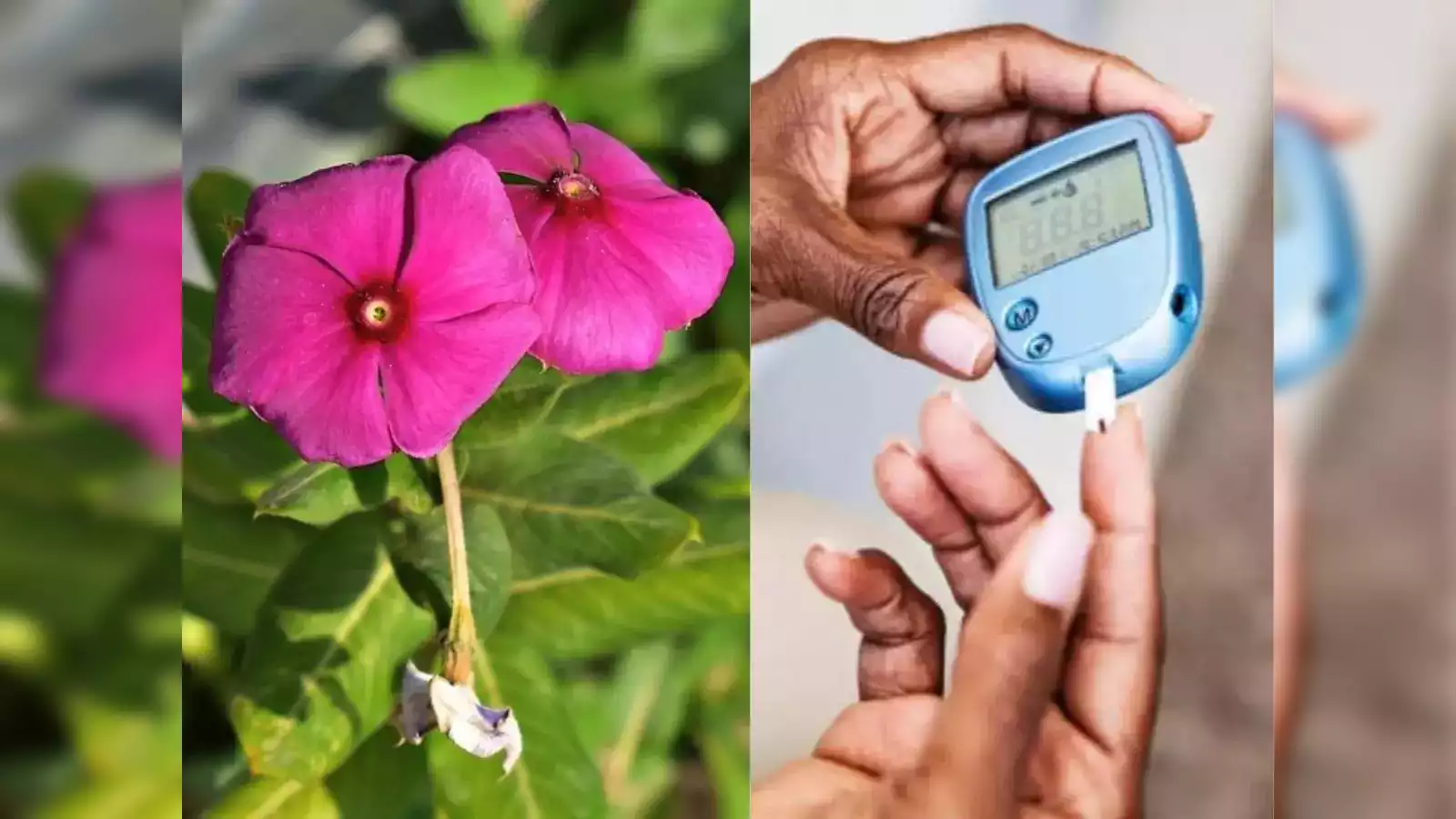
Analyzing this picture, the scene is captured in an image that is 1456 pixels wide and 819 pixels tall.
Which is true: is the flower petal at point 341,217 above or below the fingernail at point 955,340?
above

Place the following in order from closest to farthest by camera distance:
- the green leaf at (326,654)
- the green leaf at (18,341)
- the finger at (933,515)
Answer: the green leaf at (18,341), the green leaf at (326,654), the finger at (933,515)

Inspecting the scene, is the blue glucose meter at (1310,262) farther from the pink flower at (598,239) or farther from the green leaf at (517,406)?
the green leaf at (517,406)

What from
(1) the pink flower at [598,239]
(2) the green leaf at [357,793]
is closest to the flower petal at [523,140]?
(1) the pink flower at [598,239]

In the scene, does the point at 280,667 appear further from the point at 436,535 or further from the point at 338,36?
the point at 338,36

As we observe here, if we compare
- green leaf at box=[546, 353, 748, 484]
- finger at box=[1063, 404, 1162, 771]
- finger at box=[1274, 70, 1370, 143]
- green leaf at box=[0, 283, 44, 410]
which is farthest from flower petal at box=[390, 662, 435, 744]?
finger at box=[1274, 70, 1370, 143]

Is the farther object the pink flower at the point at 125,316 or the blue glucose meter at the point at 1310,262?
→ the blue glucose meter at the point at 1310,262

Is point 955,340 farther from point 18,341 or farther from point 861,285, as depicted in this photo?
point 18,341

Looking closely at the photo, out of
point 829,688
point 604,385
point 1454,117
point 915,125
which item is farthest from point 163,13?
point 1454,117

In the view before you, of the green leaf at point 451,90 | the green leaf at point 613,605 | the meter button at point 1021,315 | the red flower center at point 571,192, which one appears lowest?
the green leaf at point 613,605
